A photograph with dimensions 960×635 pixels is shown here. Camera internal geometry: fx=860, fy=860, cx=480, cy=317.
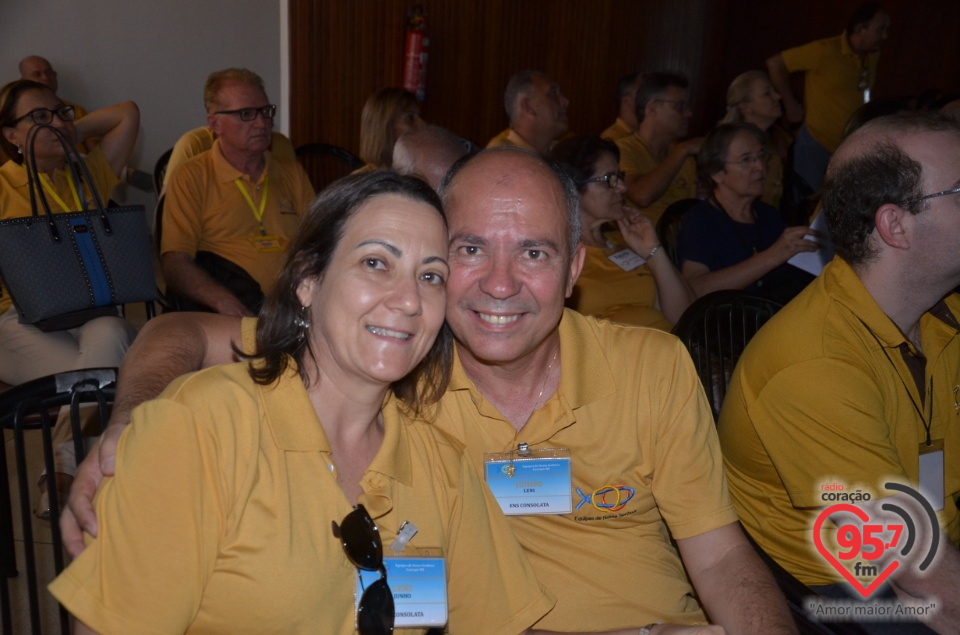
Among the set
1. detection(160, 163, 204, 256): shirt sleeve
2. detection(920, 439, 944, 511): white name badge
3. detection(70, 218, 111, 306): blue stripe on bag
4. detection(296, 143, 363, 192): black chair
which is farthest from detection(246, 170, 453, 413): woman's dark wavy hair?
detection(296, 143, 363, 192): black chair

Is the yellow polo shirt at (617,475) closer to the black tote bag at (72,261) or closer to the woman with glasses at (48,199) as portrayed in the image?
the woman with glasses at (48,199)

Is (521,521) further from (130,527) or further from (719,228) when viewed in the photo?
(719,228)

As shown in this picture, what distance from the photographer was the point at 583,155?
3777 millimetres

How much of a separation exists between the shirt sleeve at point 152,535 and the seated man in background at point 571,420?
0.49 meters

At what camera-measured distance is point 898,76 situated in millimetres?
9336

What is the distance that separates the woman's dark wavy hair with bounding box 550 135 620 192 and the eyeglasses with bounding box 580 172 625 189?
0.7 inches

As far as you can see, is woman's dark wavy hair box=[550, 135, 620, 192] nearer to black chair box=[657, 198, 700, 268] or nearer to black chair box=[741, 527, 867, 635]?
black chair box=[657, 198, 700, 268]

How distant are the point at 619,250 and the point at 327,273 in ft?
7.84

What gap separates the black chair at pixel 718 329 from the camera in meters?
2.62

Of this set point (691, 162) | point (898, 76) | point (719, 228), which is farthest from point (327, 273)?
point (898, 76)

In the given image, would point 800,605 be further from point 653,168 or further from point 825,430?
point 653,168

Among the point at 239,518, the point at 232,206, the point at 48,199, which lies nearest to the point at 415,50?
the point at 232,206

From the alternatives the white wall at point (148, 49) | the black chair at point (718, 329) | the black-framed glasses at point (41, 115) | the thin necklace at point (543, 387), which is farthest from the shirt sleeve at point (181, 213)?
the thin necklace at point (543, 387)

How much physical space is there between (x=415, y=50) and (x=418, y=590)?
247 inches
